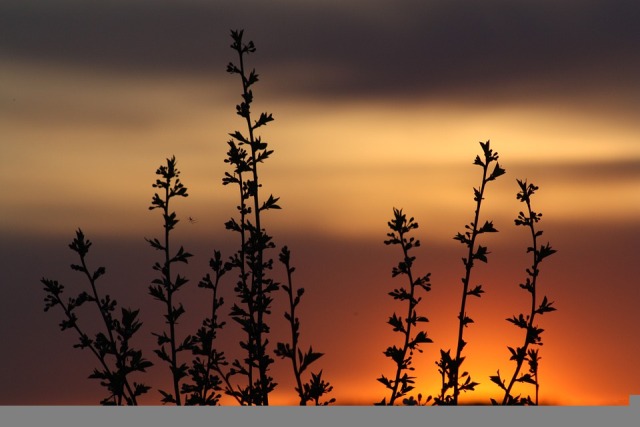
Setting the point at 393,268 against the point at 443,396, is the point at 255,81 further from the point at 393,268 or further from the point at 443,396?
the point at 443,396

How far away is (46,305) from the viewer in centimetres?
982

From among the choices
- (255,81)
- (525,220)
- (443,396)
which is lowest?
(443,396)

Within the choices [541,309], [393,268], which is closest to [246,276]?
[393,268]

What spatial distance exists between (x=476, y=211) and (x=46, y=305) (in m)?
4.39

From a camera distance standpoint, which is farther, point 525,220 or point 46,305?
point 525,220

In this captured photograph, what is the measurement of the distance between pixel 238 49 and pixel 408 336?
344cm

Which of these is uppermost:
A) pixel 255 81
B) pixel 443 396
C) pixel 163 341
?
pixel 255 81

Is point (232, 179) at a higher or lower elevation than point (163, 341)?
higher

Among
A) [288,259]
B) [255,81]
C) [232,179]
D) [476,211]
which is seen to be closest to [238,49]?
[255,81]

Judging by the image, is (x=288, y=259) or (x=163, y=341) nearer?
(x=288, y=259)

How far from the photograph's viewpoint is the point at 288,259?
32.1 feet

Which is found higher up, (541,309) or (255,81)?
(255,81)

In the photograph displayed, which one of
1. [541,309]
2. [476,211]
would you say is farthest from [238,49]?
[541,309]

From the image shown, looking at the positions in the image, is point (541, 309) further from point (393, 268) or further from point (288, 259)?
point (288, 259)
